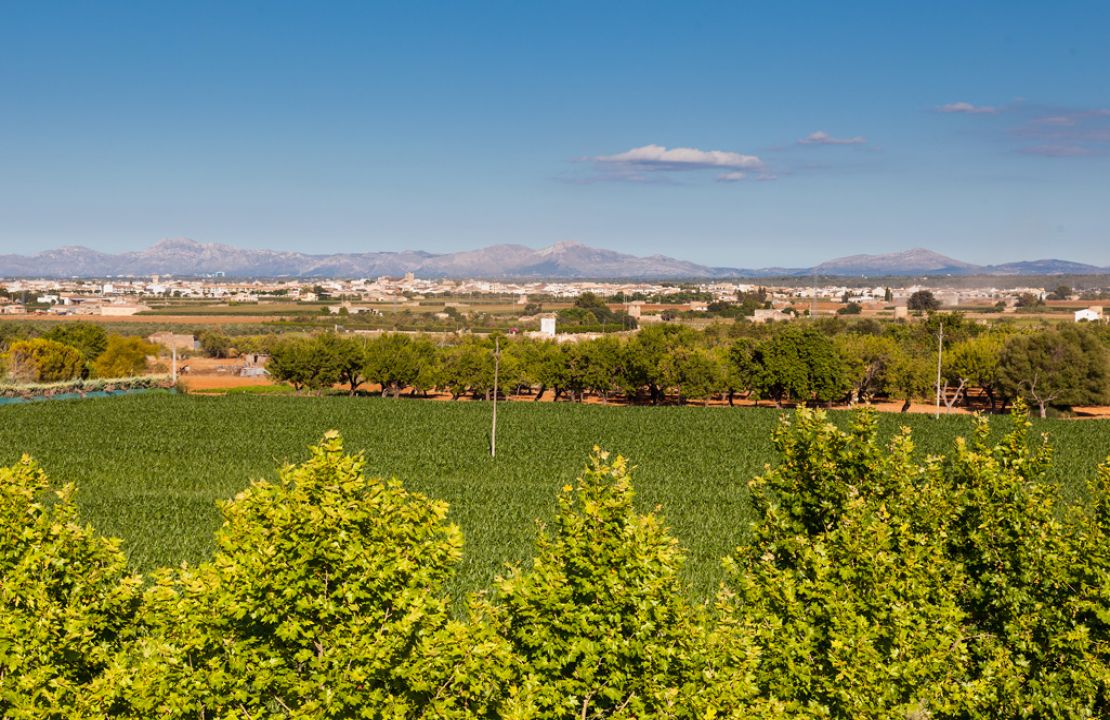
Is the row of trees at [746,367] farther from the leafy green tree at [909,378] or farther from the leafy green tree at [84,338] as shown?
the leafy green tree at [84,338]

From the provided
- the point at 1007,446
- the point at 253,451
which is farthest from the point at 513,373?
the point at 1007,446

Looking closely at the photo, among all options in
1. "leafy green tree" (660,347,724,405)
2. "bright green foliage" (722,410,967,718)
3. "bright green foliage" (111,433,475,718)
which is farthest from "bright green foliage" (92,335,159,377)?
"bright green foliage" (722,410,967,718)

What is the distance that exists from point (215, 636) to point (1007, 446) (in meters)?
14.3

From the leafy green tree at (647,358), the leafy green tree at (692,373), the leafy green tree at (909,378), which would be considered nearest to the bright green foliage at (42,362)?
the leafy green tree at (647,358)

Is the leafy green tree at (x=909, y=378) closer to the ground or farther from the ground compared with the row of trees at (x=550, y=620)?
closer to the ground

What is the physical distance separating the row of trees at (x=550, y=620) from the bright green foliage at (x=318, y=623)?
1.5 inches

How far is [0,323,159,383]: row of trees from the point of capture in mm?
94250

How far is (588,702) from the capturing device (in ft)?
41.7

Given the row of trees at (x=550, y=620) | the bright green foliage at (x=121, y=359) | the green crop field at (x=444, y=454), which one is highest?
the row of trees at (x=550, y=620)

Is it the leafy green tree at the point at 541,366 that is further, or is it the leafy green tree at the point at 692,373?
the leafy green tree at the point at 541,366

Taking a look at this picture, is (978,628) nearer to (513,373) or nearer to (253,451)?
(253,451)

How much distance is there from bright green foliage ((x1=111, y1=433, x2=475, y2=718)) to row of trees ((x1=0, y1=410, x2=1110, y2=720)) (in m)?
0.04

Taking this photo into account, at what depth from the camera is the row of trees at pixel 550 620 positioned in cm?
1227

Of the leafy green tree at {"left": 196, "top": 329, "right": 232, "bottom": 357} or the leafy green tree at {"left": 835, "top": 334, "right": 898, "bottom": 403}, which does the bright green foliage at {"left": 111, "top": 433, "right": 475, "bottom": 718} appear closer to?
the leafy green tree at {"left": 835, "top": 334, "right": 898, "bottom": 403}
